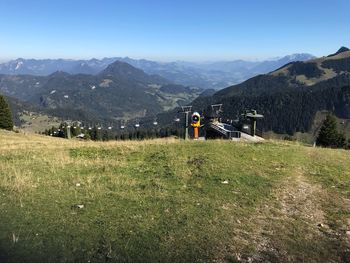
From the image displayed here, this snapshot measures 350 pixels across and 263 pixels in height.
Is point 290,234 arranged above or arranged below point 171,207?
below

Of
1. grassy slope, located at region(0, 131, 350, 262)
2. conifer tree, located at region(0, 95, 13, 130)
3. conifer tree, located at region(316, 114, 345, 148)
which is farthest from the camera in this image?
conifer tree, located at region(0, 95, 13, 130)

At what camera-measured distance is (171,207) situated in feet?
44.8

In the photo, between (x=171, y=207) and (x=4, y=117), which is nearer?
(x=171, y=207)

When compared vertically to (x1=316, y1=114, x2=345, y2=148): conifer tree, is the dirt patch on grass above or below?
above

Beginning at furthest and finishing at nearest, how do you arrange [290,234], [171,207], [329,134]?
[329,134] → [171,207] → [290,234]

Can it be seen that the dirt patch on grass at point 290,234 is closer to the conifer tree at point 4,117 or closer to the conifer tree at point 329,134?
the conifer tree at point 329,134

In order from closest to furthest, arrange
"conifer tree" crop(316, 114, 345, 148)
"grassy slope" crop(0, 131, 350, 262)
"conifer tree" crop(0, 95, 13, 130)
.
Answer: "grassy slope" crop(0, 131, 350, 262)
"conifer tree" crop(316, 114, 345, 148)
"conifer tree" crop(0, 95, 13, 130)

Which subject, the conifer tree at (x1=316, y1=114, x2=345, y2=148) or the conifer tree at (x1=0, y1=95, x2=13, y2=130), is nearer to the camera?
the conifer tree at (x1=316, y1=114, x2=345, y2=148)

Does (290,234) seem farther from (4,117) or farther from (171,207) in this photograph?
(4,117)

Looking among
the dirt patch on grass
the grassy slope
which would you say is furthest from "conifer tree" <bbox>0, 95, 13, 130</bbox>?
the dirt patch on grass

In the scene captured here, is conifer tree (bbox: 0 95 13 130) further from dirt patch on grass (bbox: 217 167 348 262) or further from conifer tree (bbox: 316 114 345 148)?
dirt patch on grass (bbox: 217 167 348 262)

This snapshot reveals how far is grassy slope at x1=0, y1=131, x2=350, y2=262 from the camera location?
10.4 m

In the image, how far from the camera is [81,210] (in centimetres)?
1302

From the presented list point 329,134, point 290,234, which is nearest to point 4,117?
point 329,134
